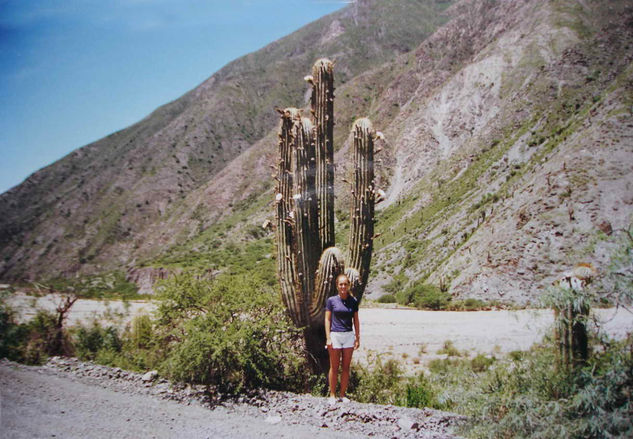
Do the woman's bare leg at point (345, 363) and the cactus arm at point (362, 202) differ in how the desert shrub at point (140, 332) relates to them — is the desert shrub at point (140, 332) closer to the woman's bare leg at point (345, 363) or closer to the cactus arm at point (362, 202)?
the cactus arm at point (362, 202)

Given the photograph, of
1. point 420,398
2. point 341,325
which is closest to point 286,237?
point 341,325

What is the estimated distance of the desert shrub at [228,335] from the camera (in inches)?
242

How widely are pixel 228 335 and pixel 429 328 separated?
9701mm

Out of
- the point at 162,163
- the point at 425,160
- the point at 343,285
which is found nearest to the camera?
the point at 343,285

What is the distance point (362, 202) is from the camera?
23.5 feet

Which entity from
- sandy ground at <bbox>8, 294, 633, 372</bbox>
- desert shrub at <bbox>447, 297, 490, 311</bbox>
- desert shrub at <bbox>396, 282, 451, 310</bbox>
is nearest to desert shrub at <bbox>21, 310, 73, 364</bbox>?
sandy ground at <bbox>8, 294, 633, 372</bbox>

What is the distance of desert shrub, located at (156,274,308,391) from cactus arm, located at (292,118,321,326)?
61 centimetres

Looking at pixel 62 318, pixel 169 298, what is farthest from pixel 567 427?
pixel 62 318

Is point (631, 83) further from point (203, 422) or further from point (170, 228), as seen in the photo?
point (170, 228)

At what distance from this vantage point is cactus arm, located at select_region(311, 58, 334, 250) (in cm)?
723

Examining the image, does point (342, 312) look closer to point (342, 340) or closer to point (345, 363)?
point (342, 340)

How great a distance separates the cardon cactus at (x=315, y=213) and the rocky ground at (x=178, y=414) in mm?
1545

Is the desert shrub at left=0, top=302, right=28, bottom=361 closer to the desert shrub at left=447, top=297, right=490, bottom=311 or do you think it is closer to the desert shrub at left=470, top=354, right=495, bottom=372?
the desert shrub at left=470, top=354, right=495, bottom=372

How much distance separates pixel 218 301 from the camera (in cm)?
715
